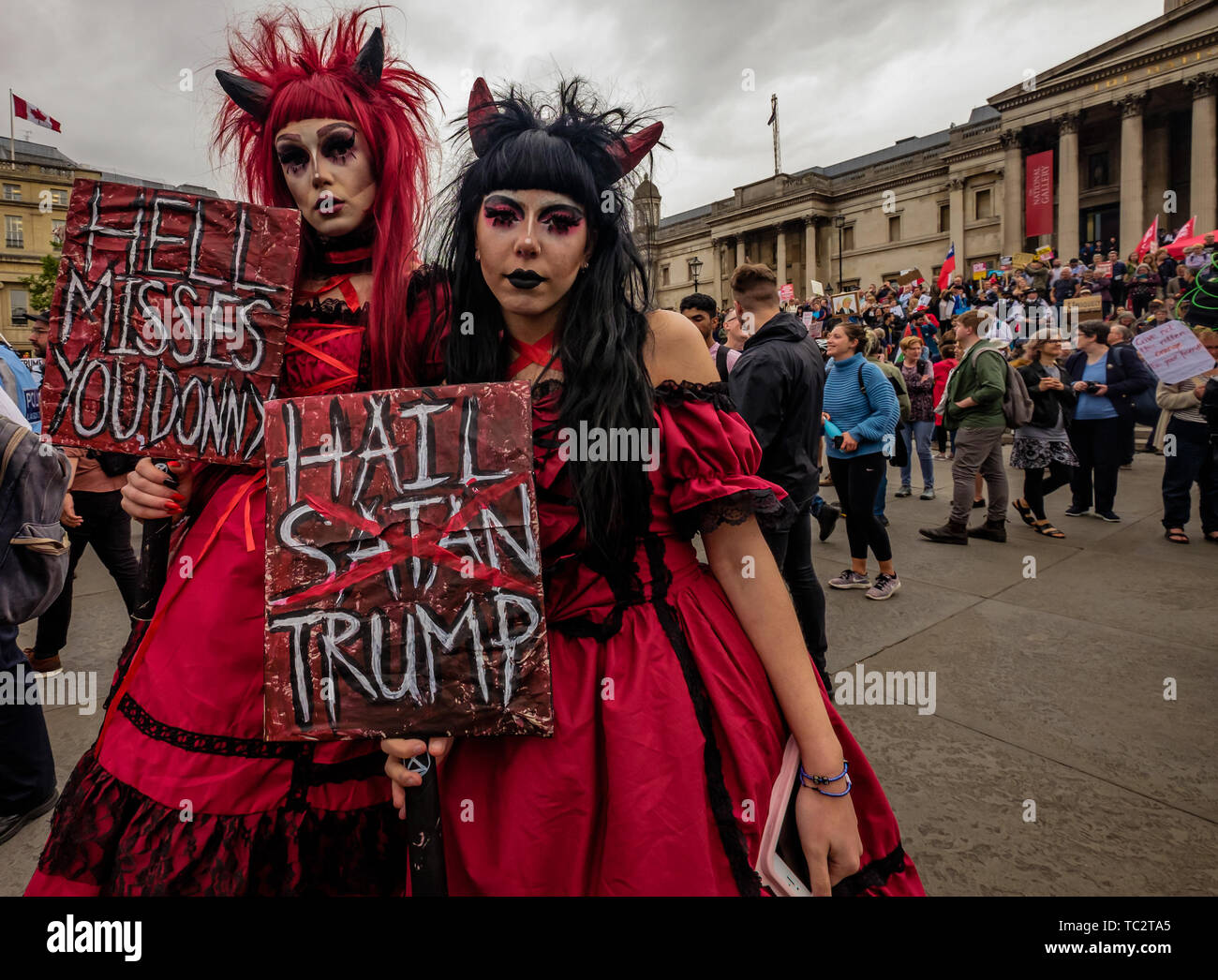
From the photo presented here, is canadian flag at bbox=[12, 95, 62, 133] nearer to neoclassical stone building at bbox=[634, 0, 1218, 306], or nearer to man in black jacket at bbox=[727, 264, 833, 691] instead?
neoclassical stone building at bbox=[634, 0, 1218, 306]

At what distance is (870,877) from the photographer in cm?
140

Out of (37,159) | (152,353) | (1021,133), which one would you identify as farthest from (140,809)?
(37,159)

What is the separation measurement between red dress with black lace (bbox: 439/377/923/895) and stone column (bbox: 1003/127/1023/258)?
43791 millimetres

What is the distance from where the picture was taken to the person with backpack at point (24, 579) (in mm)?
2355

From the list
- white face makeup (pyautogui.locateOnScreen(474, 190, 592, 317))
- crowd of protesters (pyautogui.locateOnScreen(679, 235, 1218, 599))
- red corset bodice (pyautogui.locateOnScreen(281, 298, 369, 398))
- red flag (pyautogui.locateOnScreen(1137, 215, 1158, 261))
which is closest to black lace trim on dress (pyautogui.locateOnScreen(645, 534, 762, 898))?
white face makeup (pyautogui.locateOnScreen(474, 190, 592, 317))

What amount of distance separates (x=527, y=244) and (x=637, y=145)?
0.40 m

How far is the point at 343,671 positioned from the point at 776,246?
180ft

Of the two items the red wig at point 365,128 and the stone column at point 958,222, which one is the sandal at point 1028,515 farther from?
the stone column at point 958,222

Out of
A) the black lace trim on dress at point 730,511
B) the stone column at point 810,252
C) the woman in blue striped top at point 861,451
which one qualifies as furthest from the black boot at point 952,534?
the stone column at point 810,252

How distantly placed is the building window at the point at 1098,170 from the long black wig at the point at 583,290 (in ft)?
156

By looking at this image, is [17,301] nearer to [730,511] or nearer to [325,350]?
[325,350]

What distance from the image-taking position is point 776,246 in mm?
51281

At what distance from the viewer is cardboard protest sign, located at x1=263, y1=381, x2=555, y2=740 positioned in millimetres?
1129
